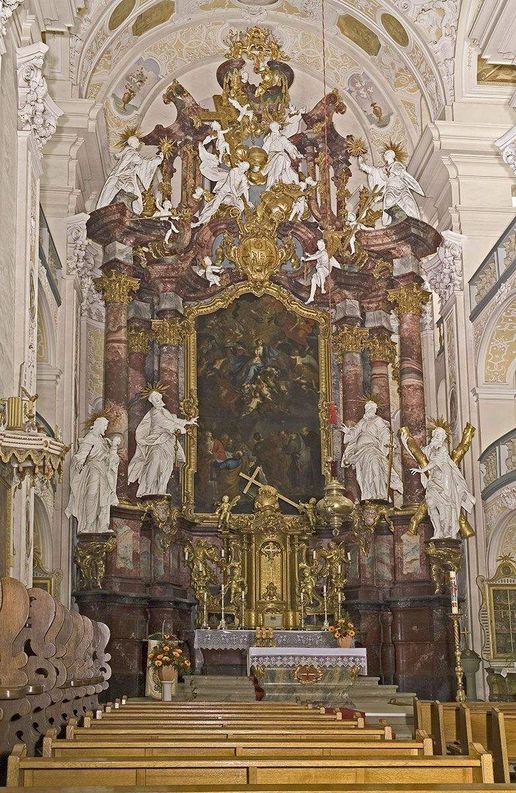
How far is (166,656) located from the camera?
595 inches

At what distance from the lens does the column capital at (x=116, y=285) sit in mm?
18969

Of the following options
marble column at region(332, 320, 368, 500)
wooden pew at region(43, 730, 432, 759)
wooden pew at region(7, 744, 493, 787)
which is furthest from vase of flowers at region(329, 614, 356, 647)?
wooden pew at region(7, 744, 493, 787)

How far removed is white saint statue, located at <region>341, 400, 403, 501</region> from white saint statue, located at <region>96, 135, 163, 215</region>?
17.5ft

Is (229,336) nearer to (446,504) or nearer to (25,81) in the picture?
(446,504)

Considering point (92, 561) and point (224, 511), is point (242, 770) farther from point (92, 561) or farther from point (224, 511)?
point (224, 511)

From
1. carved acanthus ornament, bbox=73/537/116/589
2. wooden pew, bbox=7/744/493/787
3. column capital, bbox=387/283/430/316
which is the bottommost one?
wooden pew, bbox=7/744/493/787

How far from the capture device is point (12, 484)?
464 inches

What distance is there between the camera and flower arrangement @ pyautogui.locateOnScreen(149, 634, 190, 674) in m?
15.1

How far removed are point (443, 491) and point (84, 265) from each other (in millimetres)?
7096

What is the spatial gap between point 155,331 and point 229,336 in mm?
1305

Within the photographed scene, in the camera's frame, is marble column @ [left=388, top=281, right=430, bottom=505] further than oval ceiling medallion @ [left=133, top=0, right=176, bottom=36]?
No

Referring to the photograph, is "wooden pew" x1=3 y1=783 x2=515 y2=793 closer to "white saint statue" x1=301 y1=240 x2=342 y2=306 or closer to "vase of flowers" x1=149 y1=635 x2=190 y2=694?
"vase of flowers" x1=149 y1=635 x2=190 y2=694

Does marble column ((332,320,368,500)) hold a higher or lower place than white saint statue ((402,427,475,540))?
higher

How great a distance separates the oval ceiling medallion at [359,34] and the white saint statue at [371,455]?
6882 mm
